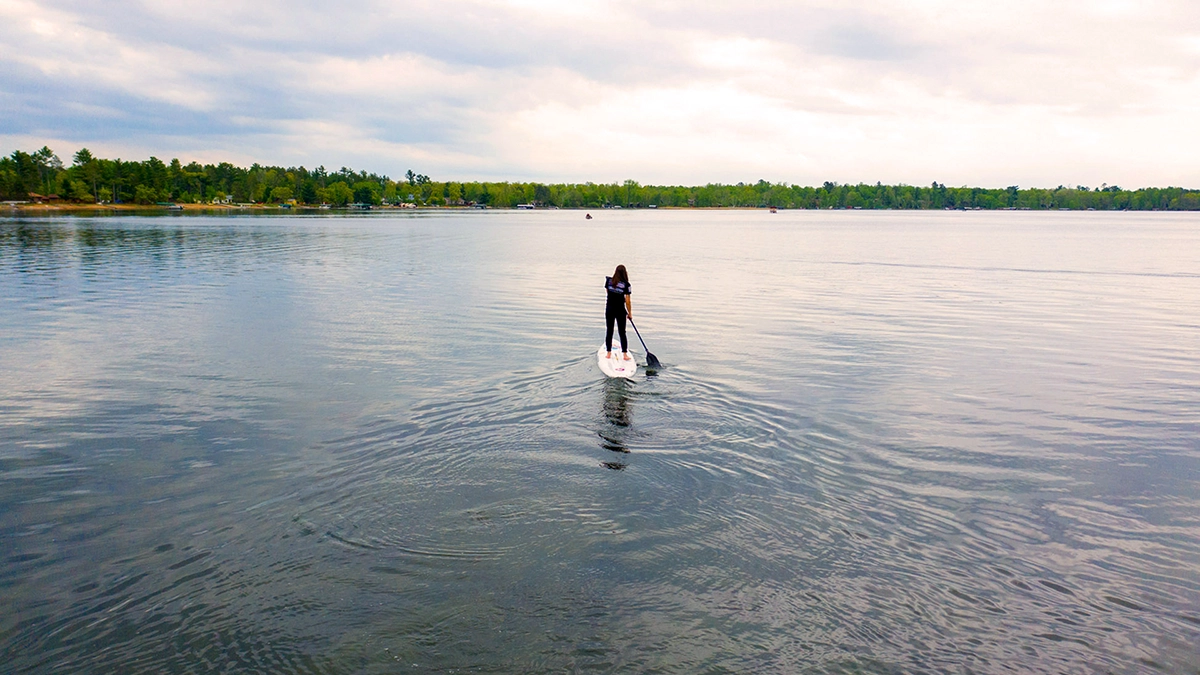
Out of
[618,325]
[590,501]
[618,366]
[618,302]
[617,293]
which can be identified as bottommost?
[590,501]

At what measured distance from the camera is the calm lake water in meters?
7.45

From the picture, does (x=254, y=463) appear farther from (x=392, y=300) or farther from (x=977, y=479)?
(x=392, y=300)

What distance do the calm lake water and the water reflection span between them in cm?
9

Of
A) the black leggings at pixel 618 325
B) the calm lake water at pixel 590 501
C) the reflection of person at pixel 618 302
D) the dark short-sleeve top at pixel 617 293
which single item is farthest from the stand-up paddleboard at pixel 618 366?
the dark short-sleeve top at pixel 617 293

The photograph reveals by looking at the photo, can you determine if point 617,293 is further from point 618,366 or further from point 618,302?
point 618,366

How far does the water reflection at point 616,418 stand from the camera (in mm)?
13016

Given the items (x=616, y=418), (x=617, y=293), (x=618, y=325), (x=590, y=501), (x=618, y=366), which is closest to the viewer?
(x=590, y=501)

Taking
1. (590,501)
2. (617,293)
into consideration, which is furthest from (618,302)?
(590,501)

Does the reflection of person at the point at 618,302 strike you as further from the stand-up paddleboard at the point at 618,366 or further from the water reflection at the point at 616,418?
the water reflection at the point at 616,418

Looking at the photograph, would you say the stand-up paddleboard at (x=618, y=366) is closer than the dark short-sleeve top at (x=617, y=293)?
Yes

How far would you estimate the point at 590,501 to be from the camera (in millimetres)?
10641

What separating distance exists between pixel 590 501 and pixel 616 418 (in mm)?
4376

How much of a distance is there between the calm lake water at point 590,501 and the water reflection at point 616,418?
0.30ft

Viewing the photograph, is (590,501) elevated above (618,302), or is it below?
below
